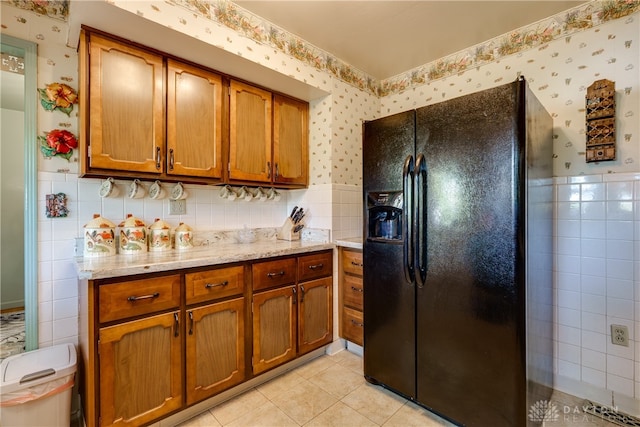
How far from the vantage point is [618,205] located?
65.5 inches

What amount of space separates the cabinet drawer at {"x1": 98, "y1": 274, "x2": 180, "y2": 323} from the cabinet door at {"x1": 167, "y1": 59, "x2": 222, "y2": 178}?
0.72 metres

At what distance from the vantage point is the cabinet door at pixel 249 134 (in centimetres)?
207

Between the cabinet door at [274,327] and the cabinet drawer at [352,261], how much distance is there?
19.6 inches

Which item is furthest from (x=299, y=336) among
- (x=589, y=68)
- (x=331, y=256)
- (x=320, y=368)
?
(x=589, y=68)

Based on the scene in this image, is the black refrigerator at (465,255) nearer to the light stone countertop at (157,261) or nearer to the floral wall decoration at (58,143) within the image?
the light stone countertop at (157,261)

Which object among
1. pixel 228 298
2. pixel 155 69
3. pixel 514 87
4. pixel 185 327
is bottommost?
pixel 185 327

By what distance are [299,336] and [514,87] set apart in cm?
197

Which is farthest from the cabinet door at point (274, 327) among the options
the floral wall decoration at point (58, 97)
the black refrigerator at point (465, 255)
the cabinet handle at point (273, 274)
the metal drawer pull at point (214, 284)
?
the floral wall decoration at point (58, 97)

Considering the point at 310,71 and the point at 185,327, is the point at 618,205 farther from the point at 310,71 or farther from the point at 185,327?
the point at 185,327

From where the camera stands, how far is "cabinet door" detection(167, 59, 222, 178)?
5.89 feet

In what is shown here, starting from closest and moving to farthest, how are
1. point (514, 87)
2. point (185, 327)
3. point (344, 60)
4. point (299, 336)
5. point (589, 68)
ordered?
point (514, 87) → point (185, 327) → point (589, 68) → point (299, 336) → point (344, 60)

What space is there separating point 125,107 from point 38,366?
1.39m

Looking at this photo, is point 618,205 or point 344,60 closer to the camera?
point 618,205

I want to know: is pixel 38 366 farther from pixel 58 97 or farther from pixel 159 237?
pixel 58 97
